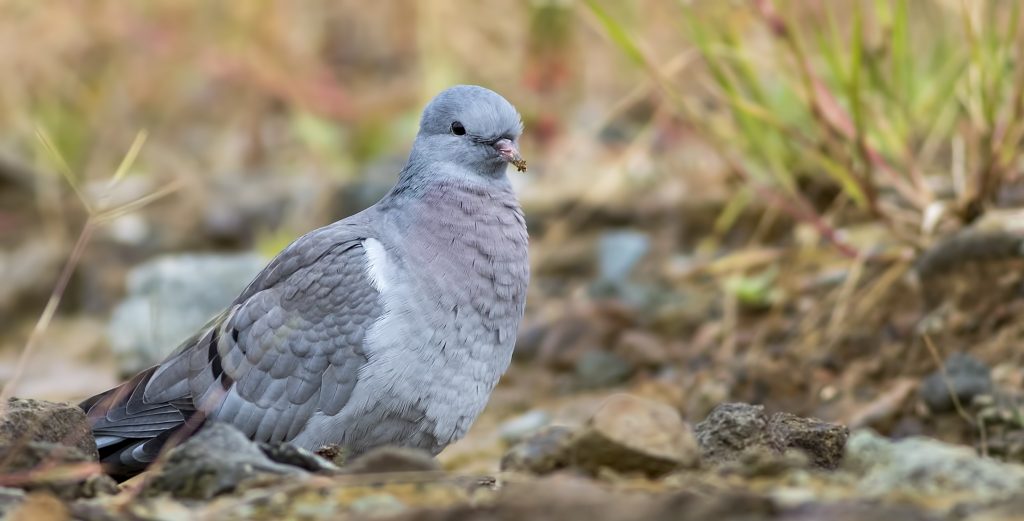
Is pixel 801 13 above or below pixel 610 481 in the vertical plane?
above

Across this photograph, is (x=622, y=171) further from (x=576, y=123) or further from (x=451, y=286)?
(x=451, y=286)

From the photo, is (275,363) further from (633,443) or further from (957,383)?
(957,383)

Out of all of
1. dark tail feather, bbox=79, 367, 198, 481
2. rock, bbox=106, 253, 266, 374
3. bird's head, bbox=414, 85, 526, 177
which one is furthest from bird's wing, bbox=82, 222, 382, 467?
rock, bbox=106, 253, 266, 374

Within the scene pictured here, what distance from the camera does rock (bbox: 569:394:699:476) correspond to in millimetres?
2654

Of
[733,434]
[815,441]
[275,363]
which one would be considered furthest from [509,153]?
[815,441]

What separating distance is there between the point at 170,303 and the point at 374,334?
3255 mm

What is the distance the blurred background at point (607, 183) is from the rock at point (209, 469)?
0.56 metres

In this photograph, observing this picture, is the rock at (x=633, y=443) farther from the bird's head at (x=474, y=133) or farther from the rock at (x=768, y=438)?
the bird's head at (x=474, y=133)

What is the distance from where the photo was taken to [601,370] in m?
6.03

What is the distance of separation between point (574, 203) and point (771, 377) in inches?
99.8

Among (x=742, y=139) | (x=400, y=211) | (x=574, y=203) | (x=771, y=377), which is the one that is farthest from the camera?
(x=574, y=203)

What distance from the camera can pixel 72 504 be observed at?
257 cm

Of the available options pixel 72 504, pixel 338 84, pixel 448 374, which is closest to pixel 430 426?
pixel 448 374

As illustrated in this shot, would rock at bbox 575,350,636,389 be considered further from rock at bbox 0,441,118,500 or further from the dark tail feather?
rock at bbox 0,441,118,500
